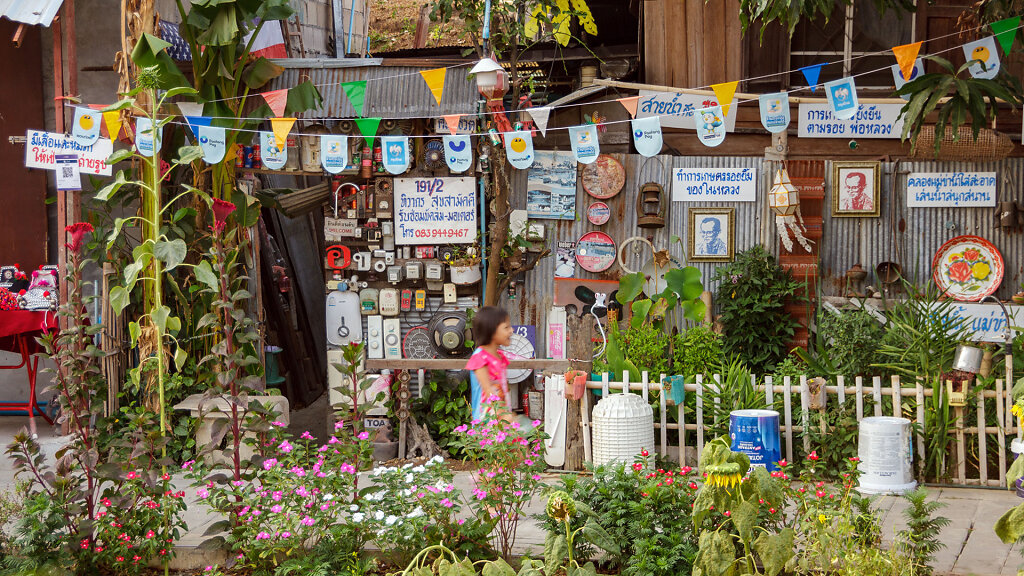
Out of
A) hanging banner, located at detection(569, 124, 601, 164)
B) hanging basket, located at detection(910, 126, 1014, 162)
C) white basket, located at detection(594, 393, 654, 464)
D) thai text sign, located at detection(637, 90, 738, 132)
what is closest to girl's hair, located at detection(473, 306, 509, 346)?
white basket, located at detection(594, 393, 654, 464)

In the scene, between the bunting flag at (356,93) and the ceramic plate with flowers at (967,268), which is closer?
the bunting flag at (356,93)

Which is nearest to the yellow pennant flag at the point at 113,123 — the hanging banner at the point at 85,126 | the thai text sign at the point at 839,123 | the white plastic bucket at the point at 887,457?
the hanging banner at the point at 85,126

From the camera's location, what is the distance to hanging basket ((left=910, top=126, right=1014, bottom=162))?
9.14m

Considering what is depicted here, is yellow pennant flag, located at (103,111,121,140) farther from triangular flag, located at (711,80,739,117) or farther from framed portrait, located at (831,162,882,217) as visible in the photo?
framed portrait, located at (831,162,882,217)

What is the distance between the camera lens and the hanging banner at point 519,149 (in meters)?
8.72

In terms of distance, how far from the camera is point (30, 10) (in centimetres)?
820

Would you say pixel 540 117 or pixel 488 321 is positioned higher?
pixel 540 117

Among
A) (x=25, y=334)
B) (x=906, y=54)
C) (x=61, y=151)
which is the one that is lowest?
(x=25, y=334)

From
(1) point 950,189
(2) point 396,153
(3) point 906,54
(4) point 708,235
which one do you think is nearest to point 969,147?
(1) point 950,189

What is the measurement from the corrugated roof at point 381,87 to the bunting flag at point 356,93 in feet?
0.26

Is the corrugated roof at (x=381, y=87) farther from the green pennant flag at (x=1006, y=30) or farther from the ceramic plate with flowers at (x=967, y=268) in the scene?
the ceramic plate with flowers at (x=967, y=268)

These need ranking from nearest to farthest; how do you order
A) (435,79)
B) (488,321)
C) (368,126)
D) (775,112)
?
(488,321) → (435,79) → (775,112) → (368,126)

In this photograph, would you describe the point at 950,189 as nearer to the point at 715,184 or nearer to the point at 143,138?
the point at 715,184

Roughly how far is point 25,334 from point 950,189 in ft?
29.8
